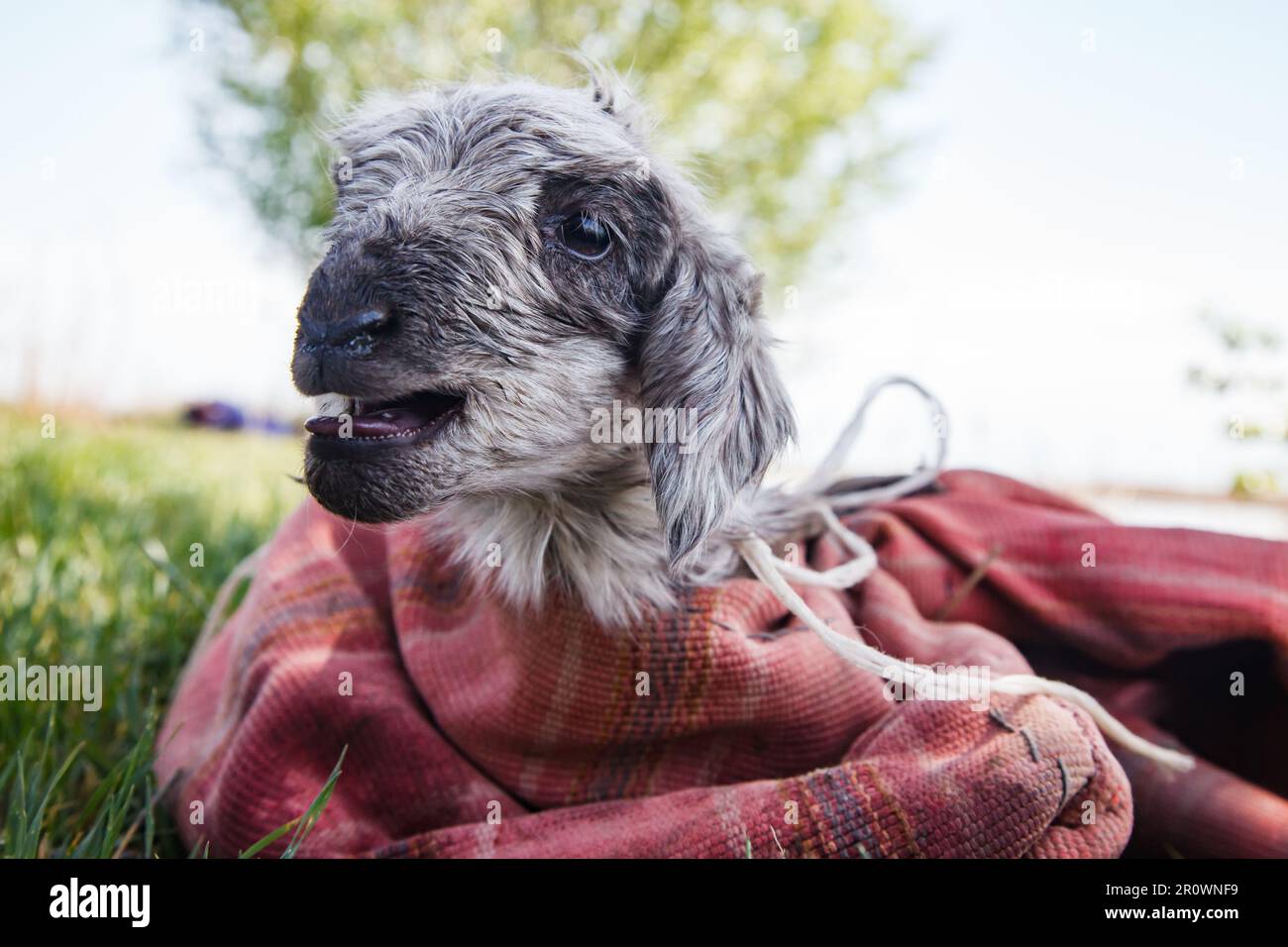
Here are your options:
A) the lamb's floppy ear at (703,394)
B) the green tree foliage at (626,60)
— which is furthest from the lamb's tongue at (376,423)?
the green tree foliage at (626,60)

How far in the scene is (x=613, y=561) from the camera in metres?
2.08

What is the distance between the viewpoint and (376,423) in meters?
1.69

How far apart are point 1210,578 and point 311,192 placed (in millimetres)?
11219

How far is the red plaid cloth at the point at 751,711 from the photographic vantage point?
1823 millimetres

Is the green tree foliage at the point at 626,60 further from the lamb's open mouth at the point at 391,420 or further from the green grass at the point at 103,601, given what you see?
the lamb's open mouth at the point at 391,420

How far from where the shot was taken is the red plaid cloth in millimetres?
1823

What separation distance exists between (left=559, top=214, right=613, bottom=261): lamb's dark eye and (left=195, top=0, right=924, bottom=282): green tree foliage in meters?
9.61

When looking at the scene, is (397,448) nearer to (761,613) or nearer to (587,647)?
(587,647)
